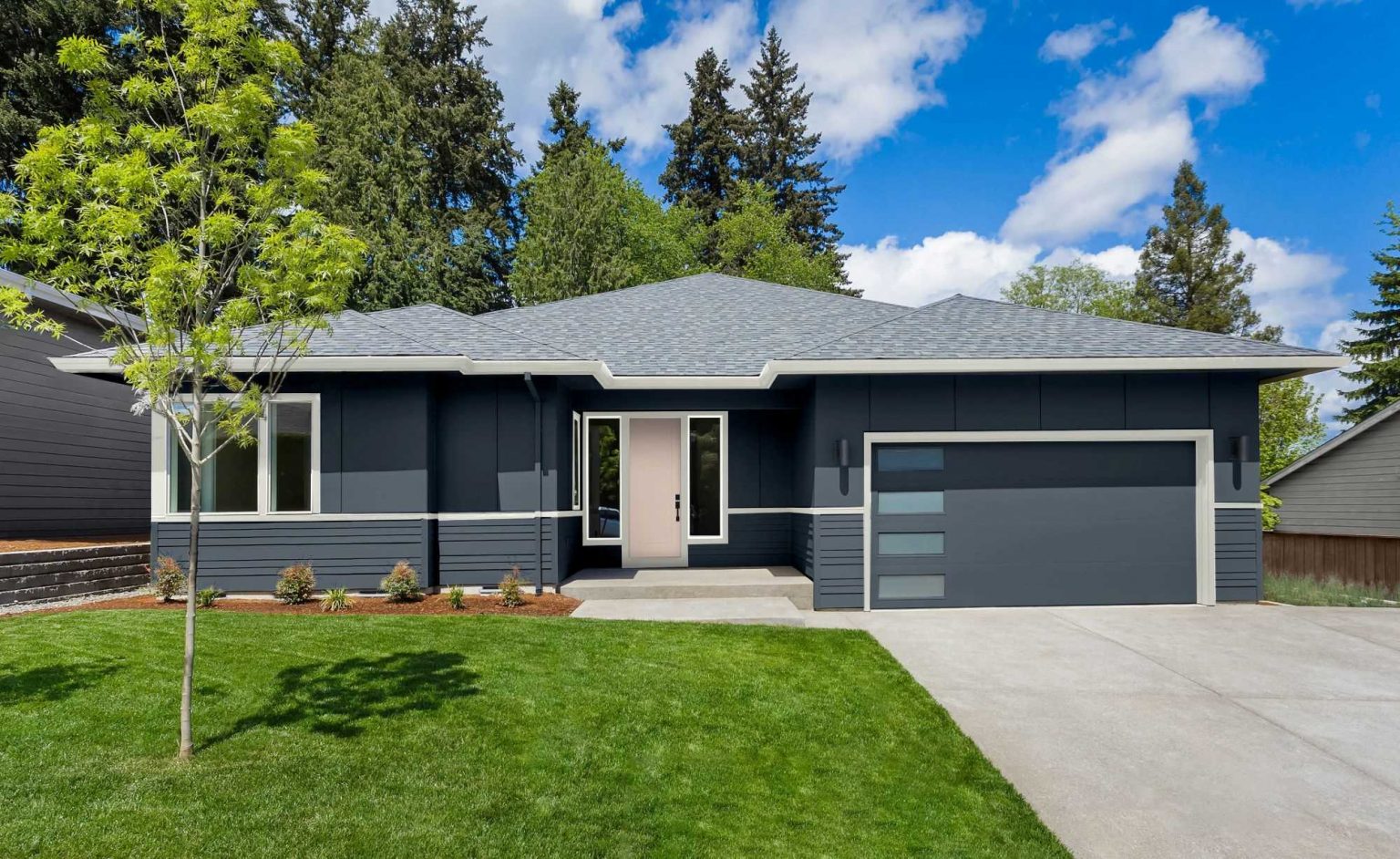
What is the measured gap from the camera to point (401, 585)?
7.68 meters

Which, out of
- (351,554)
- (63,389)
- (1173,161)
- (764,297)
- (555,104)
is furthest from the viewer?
(1173,161)

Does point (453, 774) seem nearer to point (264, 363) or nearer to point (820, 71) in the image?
point (264, 363)

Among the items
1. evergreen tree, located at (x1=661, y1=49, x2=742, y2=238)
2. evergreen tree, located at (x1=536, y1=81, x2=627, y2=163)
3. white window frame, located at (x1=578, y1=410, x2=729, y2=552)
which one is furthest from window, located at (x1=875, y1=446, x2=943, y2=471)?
evergreen tree, located at (x1=661, y1=49, x2=742, y2=238)

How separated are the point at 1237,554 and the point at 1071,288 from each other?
30.5m

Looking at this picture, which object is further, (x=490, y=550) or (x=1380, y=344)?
(x=1380, y=344)

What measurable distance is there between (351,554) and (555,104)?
22.0 metres

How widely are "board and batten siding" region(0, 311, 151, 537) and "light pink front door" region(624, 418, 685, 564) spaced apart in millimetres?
7637

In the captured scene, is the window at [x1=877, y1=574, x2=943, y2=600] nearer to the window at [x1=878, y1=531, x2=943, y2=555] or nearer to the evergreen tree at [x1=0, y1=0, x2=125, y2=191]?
the window at [x1=878, y1=531, x2=943, y2=555]

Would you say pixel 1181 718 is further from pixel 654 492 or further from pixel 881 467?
pixel 654 492

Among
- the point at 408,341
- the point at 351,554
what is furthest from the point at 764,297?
the point at 351,554

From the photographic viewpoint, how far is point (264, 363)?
745 cm

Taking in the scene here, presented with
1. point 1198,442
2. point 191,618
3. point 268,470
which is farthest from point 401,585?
point 1198,442

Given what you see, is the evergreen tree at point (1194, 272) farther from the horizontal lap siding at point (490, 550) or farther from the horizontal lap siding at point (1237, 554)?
the horizontal lap siding at point (490, 550)

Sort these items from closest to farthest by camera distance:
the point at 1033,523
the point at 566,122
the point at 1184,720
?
1. the point at 1184,720
2. the point at 1033,523
3. the point at 566,122
